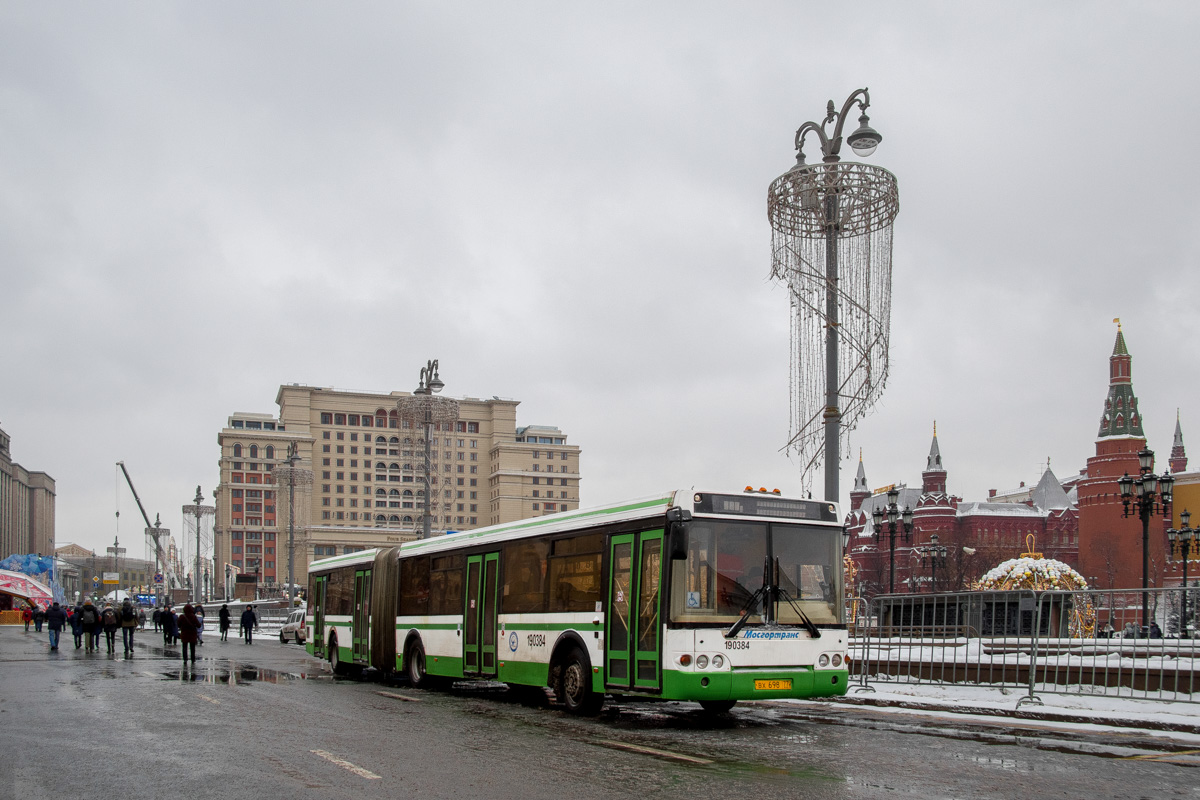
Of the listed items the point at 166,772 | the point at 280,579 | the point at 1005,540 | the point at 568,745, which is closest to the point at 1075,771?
the point at 568,745

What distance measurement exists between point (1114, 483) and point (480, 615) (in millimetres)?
117892

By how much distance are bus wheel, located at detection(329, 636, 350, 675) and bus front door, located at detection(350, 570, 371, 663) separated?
3.50 feet

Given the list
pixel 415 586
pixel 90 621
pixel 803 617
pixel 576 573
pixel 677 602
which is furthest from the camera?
pixel 90 621

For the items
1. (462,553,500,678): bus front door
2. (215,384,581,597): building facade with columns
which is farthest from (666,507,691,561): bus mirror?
(215,384,581,597): building facade with columns

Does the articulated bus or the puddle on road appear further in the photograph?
the puddle on road

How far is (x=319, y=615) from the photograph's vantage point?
25.5m

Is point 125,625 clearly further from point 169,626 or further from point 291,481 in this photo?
point 291,481

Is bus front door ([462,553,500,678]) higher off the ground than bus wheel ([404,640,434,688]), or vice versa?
bus front door ([462,553,500,678])

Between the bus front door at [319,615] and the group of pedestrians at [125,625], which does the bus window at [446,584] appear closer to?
the bus front door at [319,615]

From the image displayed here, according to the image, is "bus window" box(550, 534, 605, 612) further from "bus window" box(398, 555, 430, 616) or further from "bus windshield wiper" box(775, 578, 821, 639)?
"bus window" box(398, 555, 430, 616)

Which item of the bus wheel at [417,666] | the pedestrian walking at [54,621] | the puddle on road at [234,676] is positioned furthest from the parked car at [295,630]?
the bus wheel at [417,666]

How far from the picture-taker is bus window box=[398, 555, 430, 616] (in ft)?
62.9

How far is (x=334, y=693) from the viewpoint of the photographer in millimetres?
17469

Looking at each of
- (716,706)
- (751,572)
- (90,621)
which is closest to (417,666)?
(716,706)
